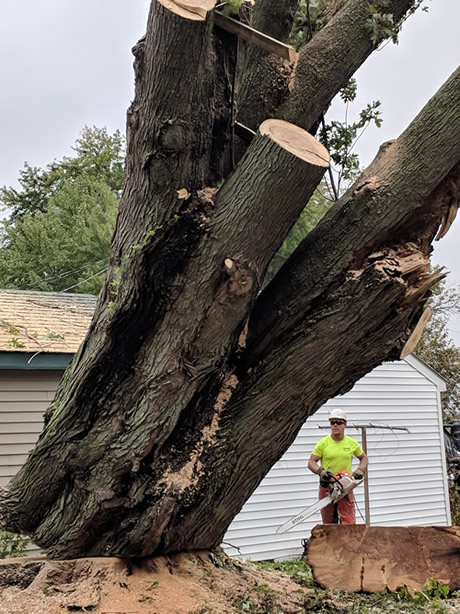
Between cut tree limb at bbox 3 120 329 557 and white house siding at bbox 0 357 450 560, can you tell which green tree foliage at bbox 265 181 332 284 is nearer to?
white house siding at bbox 0 357 450 560

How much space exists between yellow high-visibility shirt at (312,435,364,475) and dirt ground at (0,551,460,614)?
96.5 inches

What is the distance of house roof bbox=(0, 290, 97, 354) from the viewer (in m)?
6.66

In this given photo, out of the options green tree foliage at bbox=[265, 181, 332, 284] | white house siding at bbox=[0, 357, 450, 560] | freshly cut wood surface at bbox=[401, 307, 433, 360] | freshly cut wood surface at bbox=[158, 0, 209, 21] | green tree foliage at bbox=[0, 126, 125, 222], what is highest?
green tree foliage at bbox=[0, 126, 125, 222]

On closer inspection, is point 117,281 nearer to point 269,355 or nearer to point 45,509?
point 269,355

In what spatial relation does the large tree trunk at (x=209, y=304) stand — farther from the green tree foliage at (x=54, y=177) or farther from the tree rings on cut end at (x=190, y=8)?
the green tree foliage at (x=54, y=177)

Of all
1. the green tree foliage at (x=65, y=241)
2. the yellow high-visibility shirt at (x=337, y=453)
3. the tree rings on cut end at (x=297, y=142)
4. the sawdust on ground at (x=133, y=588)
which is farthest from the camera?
the green tree foliage at (x=65, y=241)

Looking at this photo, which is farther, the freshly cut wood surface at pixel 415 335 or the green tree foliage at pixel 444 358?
the green tree foliage at pixel 444 358

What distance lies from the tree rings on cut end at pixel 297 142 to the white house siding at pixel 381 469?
296 inches

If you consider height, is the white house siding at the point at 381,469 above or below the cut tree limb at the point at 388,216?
below

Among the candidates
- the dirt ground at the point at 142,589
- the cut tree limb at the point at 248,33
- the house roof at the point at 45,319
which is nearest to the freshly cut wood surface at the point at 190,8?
the cut tree limb at the point at 248,33

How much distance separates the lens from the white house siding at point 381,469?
32.3ft

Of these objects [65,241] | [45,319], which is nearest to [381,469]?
[45,319]

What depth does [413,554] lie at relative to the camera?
430 centimetres

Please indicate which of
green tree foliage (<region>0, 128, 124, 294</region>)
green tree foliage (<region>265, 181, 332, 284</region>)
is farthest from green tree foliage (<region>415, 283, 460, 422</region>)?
green tree foliage (<region>0, 128, 124, 294</region>)
